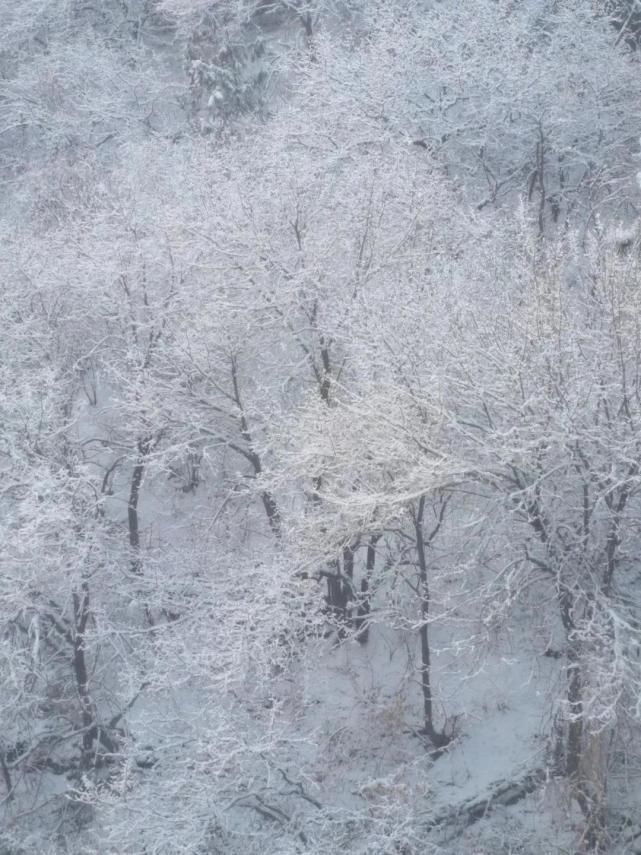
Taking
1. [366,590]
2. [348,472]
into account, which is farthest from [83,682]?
[348,472]

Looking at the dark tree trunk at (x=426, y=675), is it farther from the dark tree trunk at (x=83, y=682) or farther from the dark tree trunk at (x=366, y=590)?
the dark tree trunk at (x=83, y=682)

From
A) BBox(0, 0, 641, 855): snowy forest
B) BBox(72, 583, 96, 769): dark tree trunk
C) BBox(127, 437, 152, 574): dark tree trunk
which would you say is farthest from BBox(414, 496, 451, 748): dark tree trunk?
BBox(72, 583, 96, 769): dark tree trunk

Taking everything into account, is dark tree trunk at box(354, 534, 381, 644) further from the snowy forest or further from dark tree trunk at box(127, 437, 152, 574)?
dark tree trunk at box(127, 437, 152, 574)

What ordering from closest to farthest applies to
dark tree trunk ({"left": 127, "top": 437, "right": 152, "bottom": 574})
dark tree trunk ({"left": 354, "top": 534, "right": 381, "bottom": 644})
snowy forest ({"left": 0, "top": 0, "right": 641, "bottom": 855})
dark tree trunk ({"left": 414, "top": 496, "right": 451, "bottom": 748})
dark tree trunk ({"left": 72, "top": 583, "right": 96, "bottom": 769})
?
1. snowy forest ({"left": 0, "top": 0, "right": 641, "bottom": 855})
2. dark tree trunk ({"left": 414, "top": 496, "right": 451, "bottom": 748})
3. dark tree trunk ({"left": 354, "top": 534, "right": 381, "bottom": 644})
4. dark tree trunk ({"left": 72, "top": 583, "right": 96, "bottom": 769})
5. dark tree trunk ({"left": 127, "top": 437, "right": 152, "bottom": 574})

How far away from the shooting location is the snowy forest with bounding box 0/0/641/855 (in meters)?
11.3

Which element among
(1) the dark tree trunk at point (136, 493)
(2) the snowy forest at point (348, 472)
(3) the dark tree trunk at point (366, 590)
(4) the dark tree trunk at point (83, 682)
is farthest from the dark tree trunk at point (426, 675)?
(4) the dark tree trunk at point (83, 682)

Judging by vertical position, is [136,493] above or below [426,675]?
above

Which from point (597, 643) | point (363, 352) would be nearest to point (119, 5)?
point (363, 352)

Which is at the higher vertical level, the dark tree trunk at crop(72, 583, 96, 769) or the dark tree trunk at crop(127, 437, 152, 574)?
the dark tree trunk at crop(127, 437, 152, 574)

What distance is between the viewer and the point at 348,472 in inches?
487

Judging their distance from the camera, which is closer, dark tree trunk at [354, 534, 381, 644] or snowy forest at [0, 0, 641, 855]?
snowy forest at [0, 0, 641, 855]

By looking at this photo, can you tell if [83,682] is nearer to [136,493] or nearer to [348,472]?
[136,493]

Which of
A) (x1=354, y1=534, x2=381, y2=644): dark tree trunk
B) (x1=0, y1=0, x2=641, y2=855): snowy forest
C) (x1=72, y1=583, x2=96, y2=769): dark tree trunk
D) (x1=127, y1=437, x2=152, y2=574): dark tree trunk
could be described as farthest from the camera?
(x1=127, y1=437, x2=152, y2=574): dark tree trunk

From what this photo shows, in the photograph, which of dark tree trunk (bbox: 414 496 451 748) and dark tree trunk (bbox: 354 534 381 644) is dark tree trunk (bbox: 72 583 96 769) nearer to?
dark tree trunk (bbox: 354 534 381 644)
